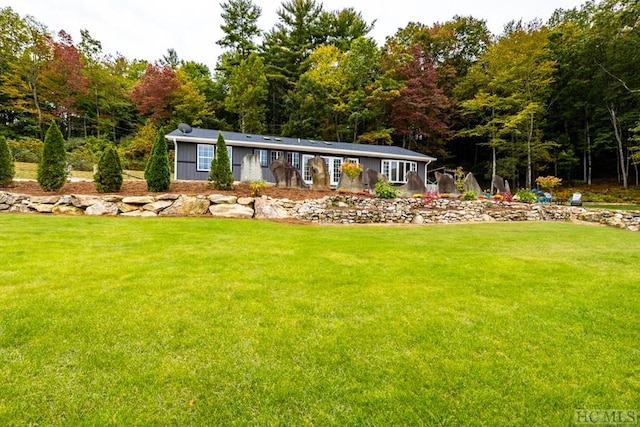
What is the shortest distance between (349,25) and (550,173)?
21.4 meters

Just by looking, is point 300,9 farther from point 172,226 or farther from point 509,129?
point 172,226

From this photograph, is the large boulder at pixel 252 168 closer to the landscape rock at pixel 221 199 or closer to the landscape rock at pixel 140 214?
the landscape rock at pixel 221 199

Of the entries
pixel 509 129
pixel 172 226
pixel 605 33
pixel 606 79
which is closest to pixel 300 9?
pixel 509 129

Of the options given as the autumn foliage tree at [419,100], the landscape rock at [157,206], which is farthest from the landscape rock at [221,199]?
the autumn foliage tree at [419,100]

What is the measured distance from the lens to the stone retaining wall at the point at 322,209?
8961mm

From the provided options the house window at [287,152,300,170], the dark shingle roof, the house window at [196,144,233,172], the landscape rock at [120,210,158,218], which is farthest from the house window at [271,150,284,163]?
the landscape rock at [120,210,158,218]

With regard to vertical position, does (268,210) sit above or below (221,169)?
below

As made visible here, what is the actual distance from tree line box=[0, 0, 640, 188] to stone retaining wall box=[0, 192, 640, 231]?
10863 millimetres

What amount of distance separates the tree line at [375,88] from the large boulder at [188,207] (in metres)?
13.7

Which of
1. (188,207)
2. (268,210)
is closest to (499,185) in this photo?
(268,210)

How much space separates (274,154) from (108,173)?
8.38 meters

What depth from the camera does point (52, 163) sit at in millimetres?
9523

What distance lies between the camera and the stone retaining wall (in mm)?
8961

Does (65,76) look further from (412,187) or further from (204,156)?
(412,187)
